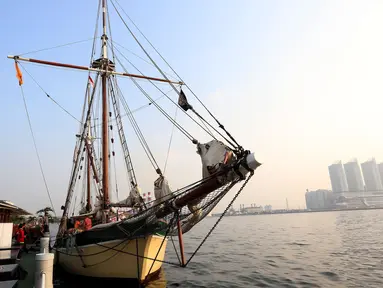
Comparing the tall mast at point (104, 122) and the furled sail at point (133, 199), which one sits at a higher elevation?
the tall mast at point (104, 122)

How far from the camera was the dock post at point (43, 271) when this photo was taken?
7370 mm

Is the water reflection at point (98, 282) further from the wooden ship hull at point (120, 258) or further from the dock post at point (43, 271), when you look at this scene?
the dock post at point (43, 271)

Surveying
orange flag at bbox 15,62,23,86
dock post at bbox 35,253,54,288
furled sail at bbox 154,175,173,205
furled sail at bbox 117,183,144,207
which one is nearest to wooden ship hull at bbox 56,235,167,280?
furled sail at bbox 154,175,173,205

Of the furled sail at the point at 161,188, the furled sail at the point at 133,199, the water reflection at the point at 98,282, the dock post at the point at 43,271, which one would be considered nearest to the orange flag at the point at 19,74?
the furled sail at the point at 133,199

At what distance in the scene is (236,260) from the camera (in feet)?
68.2

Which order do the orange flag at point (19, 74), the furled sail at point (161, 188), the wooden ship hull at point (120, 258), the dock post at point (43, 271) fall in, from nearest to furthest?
the dock post at point (43, 271), the furled sail at point (161, 188), the wooden ship hull at point (120, 258), the orange flag at point (19, 74)

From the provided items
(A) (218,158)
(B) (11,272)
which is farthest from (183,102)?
(B) (11,272)

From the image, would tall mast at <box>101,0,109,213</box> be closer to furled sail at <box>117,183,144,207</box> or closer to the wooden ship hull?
furled sail at <box>117,183,144,207</box>

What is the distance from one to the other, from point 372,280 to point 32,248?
23.6m

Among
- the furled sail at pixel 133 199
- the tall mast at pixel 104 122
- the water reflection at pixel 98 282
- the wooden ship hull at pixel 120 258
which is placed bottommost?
the water reflection at pixel 98 282

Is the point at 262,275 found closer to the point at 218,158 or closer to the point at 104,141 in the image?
the point at 218,158

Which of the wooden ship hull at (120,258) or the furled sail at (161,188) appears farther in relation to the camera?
the wooden ship hull at (120,258)

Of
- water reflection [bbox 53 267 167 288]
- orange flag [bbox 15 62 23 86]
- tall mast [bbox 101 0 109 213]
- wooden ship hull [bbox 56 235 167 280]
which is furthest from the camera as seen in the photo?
tall mast [bbox 101 0 109 213]

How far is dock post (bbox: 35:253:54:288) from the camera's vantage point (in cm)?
737
